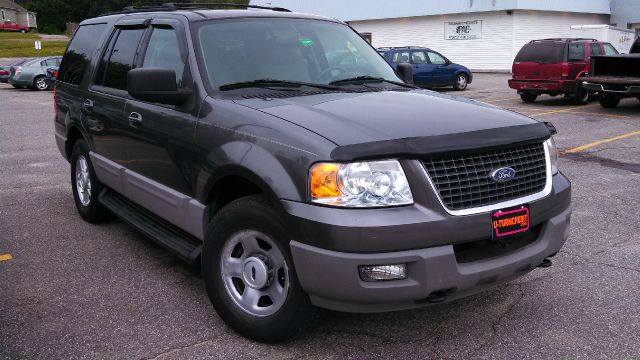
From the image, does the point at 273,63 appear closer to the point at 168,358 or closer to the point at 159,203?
the point at 159,203

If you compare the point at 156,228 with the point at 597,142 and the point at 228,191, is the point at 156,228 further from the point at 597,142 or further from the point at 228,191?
the point at 597,142

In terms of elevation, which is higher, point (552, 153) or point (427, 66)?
point (552, 153)

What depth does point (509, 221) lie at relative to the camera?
3.16m

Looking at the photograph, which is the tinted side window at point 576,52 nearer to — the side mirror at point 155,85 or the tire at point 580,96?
the tire at point 580,96

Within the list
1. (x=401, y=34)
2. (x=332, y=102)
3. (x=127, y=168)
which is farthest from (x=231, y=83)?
(x=401, y=34)

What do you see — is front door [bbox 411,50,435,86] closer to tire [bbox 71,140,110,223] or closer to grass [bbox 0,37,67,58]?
tire [bbox 71,140,110,223]

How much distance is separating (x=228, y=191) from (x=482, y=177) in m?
1.51

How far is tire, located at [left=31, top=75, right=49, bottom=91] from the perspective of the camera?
86.0ft

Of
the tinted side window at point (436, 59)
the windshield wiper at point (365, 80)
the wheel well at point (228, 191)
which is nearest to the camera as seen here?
the wheel well at point (228, 191)

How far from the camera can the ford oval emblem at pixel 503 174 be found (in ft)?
10.4

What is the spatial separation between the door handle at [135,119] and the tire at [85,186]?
1.20m

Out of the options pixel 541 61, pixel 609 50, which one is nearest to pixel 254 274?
pixel 541 61

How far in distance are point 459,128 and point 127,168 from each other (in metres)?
2.69

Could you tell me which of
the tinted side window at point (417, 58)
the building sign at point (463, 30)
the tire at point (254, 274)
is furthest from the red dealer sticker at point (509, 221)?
the building sign at point (463, 30)
